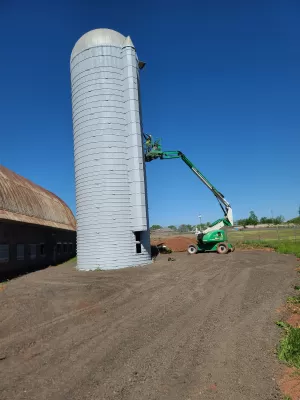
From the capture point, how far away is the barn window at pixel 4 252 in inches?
866

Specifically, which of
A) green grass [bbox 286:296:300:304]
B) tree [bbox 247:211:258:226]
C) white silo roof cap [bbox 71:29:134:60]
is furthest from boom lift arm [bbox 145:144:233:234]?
tree [bbox 247:211:258:226]

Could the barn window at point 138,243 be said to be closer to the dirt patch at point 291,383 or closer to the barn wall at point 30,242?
the barn wall at point 30,242

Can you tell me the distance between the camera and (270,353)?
7.06 meters

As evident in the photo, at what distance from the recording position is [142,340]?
8.12 metres

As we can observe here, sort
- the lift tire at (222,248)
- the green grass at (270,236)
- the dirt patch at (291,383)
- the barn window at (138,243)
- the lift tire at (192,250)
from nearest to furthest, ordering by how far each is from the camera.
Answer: the dirt patch at (291,383) → the barn window at (138,243) → the lift tire at (222,248) → the lift tire at (192,250) → the green grass at (270,236)

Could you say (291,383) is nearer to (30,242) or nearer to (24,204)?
(30,242)

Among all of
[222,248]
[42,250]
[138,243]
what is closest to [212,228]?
[222,248]

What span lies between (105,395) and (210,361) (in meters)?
2.27

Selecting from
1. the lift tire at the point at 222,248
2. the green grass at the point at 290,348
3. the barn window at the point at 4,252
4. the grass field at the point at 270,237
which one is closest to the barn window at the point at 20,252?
the barn window at the point at 4,252

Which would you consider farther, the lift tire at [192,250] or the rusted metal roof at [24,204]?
the lift tire at [192,250]

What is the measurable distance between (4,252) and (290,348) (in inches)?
782

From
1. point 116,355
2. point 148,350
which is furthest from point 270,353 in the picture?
point 116,355

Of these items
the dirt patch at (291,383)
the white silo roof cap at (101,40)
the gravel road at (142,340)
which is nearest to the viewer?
the dirt patch at (291,383)

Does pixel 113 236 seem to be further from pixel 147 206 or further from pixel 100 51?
pixel 100 51
